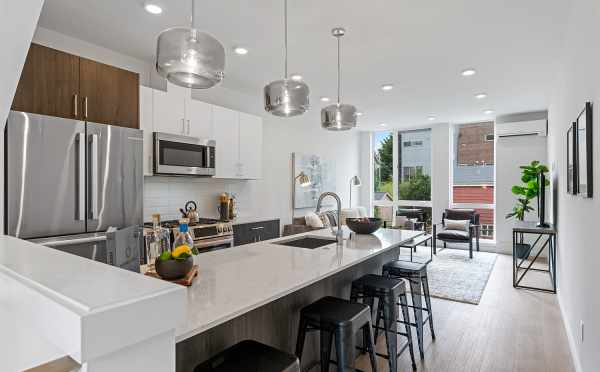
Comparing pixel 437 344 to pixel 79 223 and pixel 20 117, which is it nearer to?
pixel 79 223

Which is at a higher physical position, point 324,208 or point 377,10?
point 377,10

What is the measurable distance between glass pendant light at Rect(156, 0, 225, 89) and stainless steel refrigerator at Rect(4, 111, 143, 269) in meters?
1.32

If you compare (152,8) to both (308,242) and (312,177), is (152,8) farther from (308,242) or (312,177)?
(312,177)

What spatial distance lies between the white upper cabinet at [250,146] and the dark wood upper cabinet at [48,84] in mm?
2134

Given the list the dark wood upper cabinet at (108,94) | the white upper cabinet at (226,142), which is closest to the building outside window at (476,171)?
the white upper cabinet at (226,142)

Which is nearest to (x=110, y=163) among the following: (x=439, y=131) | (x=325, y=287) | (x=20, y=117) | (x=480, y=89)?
(x=20, y=117)

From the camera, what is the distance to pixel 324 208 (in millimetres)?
7027

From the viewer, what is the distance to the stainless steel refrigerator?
8.02 feet

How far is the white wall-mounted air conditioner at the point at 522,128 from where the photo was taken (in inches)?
249

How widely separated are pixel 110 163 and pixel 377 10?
98.4 inches

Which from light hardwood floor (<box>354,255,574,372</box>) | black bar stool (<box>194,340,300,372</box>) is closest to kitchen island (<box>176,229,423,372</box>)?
black bar stool (<box>194,340,300,372</box>)

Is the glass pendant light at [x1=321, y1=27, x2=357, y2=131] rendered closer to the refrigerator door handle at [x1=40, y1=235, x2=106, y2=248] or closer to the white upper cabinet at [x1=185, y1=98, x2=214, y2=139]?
the white upper cabinet at [x1=185, y1=98, x2=214, y2=139]

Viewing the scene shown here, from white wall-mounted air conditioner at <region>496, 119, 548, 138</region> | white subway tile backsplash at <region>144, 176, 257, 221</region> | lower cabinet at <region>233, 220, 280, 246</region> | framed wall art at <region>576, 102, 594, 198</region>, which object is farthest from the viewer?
white wall-mounted air conditioner at <region>496, 119, 548, 138</region>

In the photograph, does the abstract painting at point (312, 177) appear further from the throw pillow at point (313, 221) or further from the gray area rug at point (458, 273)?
the gray area rug at point (458, 273)
